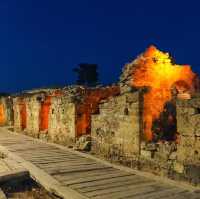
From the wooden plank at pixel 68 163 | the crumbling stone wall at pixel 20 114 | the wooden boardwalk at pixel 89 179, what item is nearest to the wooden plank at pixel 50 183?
the wooden boardwalk at pixel 89 179

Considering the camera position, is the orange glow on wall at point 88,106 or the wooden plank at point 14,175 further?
the orange glow on wall at point 88,106

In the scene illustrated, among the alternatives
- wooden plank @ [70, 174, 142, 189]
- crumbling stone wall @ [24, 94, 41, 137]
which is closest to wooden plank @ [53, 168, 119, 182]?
wooden plank @ [70, 174, 142, 189]

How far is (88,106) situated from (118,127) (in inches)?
133

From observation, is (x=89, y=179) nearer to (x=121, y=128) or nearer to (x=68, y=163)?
(x=68, y=163)

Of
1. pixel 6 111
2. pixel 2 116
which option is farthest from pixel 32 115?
pixel 2 116

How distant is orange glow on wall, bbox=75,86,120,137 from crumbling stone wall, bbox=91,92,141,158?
1623 mm

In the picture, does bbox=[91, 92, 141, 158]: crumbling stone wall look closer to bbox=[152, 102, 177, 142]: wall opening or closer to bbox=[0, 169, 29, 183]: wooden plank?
bbox=[152, 102, 177, 142]: wall opening

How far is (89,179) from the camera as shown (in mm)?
7730

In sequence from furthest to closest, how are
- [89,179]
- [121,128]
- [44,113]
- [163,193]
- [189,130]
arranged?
[44,113], [121,128], [89,179], [189,130], [163,193]

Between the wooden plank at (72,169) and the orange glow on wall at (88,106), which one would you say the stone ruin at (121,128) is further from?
the wooden plank at (72,169)

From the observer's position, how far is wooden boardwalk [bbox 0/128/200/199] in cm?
651

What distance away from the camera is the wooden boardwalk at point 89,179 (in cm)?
651

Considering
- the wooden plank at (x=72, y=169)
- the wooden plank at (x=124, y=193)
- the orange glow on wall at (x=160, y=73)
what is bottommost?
the wooden plank at (x=124, y=193)

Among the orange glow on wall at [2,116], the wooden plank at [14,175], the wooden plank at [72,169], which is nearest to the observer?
the wooden plank at [14,175]
